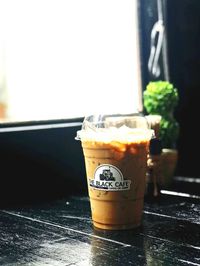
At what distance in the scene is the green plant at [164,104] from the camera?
5.54ft

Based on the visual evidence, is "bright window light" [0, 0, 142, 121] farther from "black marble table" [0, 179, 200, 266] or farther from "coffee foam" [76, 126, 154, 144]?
"coffee foam" [76, 126, 154, 144]

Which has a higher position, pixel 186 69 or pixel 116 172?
pixel 186 69

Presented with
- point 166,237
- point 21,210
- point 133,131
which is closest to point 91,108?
point 21,210

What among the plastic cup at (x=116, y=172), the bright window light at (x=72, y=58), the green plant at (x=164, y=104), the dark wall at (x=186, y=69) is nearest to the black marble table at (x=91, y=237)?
the plastic cup at (x=116, y=172)

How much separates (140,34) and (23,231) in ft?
4.00

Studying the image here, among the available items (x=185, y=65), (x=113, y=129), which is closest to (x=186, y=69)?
(x=185, y=65)

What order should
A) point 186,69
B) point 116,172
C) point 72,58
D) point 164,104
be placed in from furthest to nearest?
point 72,58 < point 186,69 < point 164,104 < point 116,172

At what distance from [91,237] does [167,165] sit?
68 centimetres

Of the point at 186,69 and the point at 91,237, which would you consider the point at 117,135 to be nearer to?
the point at 91,237

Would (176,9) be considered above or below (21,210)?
above

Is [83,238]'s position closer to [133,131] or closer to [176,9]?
[133,131]

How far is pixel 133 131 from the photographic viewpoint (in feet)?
3.81

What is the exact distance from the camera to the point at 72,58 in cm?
212

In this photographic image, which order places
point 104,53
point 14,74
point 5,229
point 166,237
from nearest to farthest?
point 166,237, point 5,229, point 14,74, point 104,53
